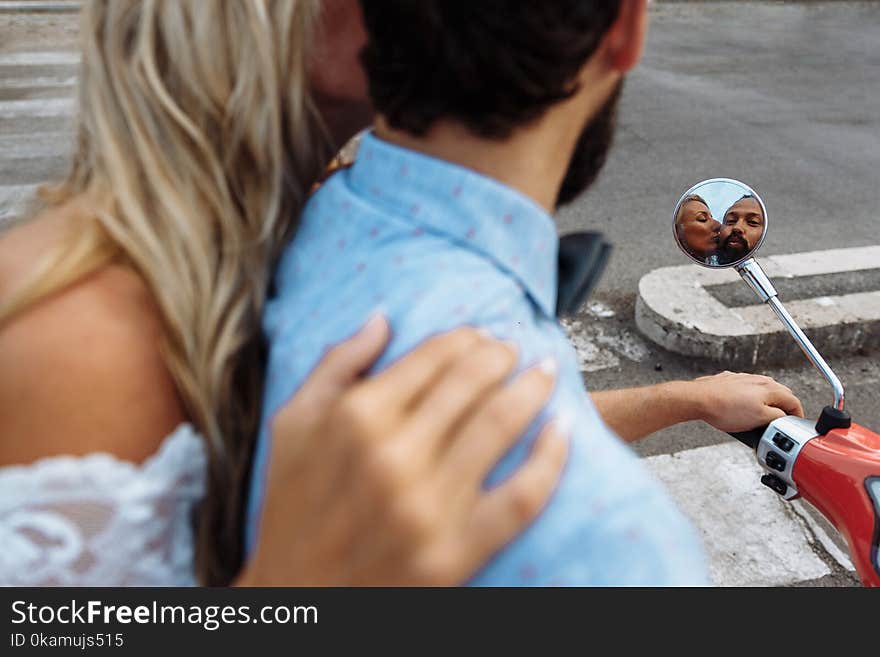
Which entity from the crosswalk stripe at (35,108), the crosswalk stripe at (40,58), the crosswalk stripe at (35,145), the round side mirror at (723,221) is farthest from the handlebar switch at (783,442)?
the crosswalk stripe at (40,58)

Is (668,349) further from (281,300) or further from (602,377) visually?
(281,300)

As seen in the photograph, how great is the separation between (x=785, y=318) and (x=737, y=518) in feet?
4.55

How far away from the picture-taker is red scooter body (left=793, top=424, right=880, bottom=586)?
141 cm

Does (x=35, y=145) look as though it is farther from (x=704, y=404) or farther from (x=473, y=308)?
(x=473, y=308)

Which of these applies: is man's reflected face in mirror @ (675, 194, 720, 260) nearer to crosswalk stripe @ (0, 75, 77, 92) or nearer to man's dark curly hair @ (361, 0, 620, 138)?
man's dark curly hair @ (361, 0, 620, 138)

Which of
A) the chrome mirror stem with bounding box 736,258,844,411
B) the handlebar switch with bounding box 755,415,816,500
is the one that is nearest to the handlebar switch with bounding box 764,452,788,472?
the handlebar switch with bounding box 755,415,816,500

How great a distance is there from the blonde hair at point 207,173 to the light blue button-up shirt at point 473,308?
54 mm

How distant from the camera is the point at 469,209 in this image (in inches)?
36.2

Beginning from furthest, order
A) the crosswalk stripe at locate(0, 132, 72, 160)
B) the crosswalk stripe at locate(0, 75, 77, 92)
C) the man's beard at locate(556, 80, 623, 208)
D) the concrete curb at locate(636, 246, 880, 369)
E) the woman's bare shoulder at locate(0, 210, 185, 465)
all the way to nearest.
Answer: the crosswalk stripe at locate(0, 75, 77, 92) → the crosswalk stripe at locate(0, 132, 72, 160) → the concrete curb at locate(636, 246, 880, 369) → the man's beard at locate(556, 80, 623, 208) → the woman's bare shoulder at locate(0, 210, 185, 465)

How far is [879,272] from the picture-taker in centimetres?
440

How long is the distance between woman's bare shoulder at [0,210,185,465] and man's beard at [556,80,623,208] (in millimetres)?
546

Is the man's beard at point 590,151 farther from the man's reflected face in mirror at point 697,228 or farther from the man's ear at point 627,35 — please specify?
the man's reflected face in mirror at point 697,228

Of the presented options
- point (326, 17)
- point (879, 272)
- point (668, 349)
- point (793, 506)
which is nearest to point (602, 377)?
point (668, 349)
